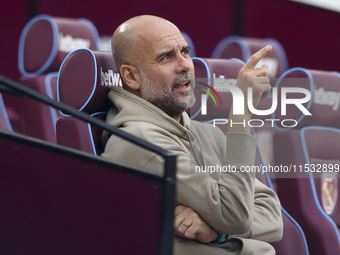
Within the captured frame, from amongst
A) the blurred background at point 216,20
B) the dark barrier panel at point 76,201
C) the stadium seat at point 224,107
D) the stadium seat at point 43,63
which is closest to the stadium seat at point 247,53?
A: the blurred background at point 216,20

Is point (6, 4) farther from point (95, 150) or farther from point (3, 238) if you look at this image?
point (3, 238)

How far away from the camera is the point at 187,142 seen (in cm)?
168

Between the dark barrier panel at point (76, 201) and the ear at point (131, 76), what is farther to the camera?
the ear at point (131, 76)

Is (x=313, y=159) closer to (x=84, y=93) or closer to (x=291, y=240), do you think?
(x=291, y=240)

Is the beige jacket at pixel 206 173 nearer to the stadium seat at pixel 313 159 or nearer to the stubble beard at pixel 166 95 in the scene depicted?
the stubble beard at pixel 166 95

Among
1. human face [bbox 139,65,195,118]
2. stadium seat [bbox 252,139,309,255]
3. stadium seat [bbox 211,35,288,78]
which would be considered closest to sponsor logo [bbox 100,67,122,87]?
human face [bbox 139,65,195,118]

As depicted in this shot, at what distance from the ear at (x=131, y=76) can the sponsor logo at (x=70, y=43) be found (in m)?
1.28

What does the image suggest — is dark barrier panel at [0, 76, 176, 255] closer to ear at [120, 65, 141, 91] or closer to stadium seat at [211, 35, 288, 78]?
ear at [120, 65, 141, 91]

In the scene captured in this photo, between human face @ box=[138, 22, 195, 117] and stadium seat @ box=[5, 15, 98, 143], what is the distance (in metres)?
1.15

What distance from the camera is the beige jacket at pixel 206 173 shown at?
1479 mm

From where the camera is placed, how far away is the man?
58.4 inches

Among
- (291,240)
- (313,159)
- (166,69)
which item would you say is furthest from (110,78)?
(313,159)

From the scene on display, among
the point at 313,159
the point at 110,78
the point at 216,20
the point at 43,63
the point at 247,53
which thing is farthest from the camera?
the point at 216,20

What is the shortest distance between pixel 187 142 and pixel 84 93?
330mm
